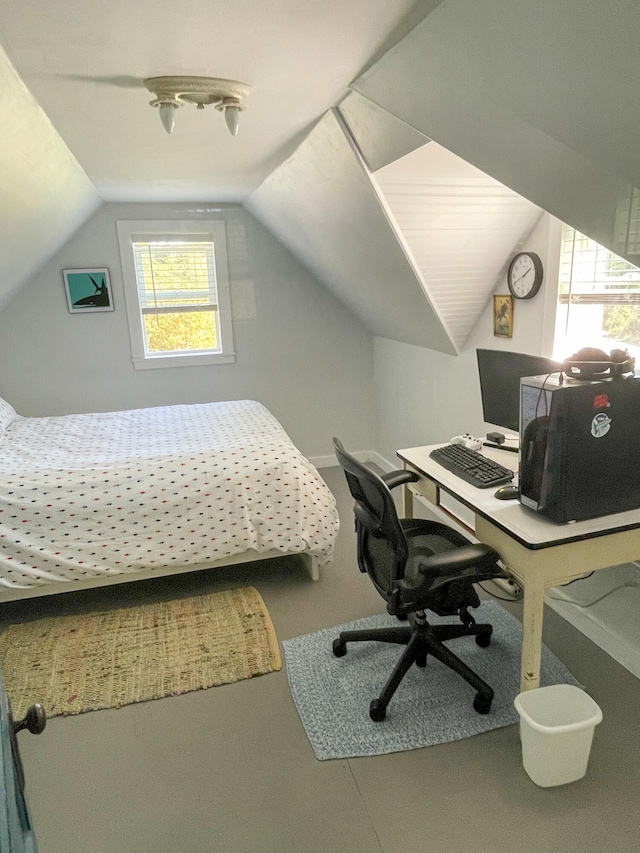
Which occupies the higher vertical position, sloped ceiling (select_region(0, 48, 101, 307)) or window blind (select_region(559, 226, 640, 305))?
sloped ceiling (select_region(0, 48, 101, 307))

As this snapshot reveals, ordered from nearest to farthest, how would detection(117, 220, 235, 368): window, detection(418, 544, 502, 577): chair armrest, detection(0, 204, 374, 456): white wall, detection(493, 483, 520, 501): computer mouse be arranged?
detection(418, 544, 502, 577): chair armrest → detection(493, 483, 520, 501): computer mouse → detection(0, 204, 374, 456): white wall → detection(117, 220, 235, 368): window

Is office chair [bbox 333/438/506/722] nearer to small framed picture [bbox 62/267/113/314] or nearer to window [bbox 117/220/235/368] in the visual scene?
Answer: window [bbox 117/220/235/368]

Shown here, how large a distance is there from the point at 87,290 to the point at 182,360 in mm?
817

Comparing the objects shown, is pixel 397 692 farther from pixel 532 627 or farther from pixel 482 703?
pixel 532 627

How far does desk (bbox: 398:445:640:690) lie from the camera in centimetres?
157

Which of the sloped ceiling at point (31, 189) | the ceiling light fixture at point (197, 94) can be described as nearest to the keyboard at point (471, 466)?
the ceiling light fixture at point (197, 94)

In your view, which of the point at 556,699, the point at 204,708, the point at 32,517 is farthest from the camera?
the point at 32,517

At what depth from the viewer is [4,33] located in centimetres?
136

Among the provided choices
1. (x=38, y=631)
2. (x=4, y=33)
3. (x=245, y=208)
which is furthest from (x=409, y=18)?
(x=245, y=208)

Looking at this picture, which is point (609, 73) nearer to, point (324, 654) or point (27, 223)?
point (324, 654)

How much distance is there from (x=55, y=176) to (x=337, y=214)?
1.35 m

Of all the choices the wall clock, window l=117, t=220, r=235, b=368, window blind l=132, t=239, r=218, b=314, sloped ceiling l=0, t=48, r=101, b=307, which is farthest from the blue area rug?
window blind l=132, t=239, r=218, b=314

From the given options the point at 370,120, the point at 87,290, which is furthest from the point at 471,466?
the point at 87,290

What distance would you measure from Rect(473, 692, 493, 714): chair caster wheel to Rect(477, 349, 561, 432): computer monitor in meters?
0.98
